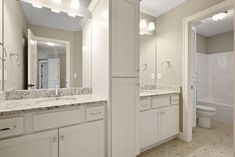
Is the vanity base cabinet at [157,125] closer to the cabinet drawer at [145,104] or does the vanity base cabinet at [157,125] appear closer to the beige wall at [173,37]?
the cabinet drawer at [145,104]

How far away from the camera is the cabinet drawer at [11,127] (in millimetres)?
1094

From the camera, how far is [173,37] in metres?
2.78

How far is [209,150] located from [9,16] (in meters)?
3.27

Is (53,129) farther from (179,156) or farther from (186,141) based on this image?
(186,141)

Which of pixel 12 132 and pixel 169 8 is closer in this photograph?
pixel 12 132

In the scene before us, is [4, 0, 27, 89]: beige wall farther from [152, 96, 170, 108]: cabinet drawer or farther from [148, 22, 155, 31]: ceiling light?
[148, 22, 155, 31]: ceiling light

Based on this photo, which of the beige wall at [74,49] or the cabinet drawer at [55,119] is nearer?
the cabinet drawer at [55,119]

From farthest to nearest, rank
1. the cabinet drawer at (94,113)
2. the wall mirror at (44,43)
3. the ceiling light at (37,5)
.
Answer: the ceiling light at (37,5) → the wall mirror at (44,43) → the cabinet drawer at (94,113)

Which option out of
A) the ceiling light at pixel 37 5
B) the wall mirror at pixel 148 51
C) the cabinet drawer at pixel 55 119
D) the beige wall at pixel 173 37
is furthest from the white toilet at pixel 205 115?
the ceiling light at pixel 37 5

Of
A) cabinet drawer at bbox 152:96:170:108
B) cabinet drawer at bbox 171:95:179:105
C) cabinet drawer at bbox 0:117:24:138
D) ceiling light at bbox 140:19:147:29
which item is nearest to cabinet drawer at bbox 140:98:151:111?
cabinet drawer at bbox 152:96:170:108

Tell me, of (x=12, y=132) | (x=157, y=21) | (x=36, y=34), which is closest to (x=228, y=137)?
(x=157, y=21)

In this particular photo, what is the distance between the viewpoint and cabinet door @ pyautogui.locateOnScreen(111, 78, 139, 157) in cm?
168

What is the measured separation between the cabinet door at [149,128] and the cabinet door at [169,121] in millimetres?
134

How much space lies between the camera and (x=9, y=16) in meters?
1.55
